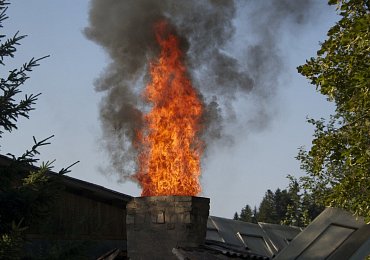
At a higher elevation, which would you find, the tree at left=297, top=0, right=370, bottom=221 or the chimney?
the tree at left=297, top=0, right=370, bottom=221

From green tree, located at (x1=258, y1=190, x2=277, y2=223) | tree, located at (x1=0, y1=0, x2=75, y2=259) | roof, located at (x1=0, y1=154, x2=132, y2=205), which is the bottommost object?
tree, located at (x1=0, y1=0, x2=75, y2=259)

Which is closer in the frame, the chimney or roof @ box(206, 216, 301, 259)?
the chimney

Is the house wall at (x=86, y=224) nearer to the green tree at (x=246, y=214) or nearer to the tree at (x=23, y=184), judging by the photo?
the tree at (x=23, y=184)

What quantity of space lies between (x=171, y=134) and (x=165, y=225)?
9.18 feet

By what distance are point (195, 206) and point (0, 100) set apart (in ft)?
17.0

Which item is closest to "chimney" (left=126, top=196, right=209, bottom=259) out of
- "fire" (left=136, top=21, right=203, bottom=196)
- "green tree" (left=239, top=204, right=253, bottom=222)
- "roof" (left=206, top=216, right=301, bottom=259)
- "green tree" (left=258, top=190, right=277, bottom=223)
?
"fire" (left=136, top=21, right=203, bottom=196)

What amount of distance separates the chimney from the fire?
3.60 ft

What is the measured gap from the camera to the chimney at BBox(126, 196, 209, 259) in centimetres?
1316

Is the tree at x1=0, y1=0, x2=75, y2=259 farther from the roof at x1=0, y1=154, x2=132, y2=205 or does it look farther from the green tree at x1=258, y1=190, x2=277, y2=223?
the green tree at x1=258, y1=190, x2=277, y2=223

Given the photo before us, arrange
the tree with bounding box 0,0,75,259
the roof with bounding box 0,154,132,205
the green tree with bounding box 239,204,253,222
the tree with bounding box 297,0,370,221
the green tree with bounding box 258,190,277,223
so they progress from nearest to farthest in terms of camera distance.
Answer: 1. the tree with bounding box 0,0,75,259
2. the tree with bounding box 297,0,370,221
3. the roof with bounding box 0,154,132,205
4. the green tree with bounding box 258,190,277,223
5. the green tree with bounding box 239,204,253,222

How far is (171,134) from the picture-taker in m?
15.2

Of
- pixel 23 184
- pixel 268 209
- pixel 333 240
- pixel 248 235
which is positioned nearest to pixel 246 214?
pixel 268 209

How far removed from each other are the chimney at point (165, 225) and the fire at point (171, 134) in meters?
1.10

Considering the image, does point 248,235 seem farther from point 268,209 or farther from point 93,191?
point 268,209
